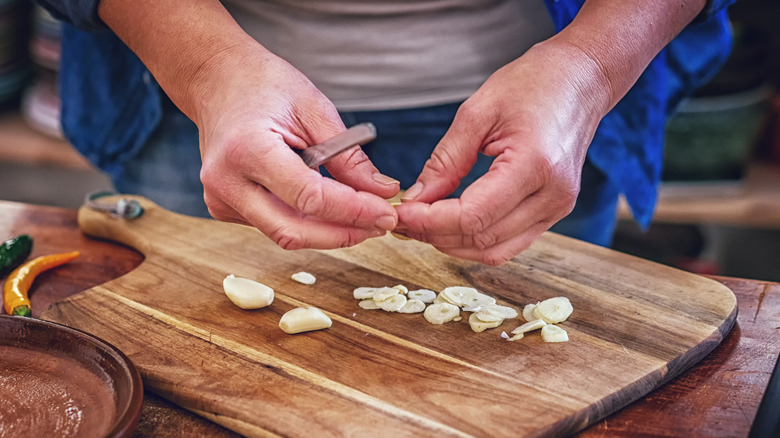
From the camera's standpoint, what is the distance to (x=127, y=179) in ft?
4.40

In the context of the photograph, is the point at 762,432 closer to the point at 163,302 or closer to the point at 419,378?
the point at 419,378

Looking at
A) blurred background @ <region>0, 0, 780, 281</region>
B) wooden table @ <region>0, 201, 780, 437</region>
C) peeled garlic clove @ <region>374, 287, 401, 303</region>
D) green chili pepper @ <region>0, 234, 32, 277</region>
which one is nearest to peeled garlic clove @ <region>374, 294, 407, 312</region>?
peeled garlic clove @ <region>374, 287, 401, 303</region>

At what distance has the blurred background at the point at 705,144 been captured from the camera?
194cm

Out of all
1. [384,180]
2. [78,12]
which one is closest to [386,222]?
[384,180]

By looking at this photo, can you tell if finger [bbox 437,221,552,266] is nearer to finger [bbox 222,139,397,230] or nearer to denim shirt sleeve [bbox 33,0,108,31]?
finger [bbox 222,139,397,230]

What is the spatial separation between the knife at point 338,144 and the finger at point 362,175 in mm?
52

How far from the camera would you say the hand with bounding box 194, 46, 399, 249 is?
784 millimetres

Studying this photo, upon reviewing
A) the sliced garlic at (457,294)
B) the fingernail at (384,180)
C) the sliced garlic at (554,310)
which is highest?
the fingernail at (384,180)

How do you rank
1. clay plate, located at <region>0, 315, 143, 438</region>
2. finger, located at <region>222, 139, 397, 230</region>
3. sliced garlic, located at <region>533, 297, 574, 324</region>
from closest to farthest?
clay plate, located at <region>0, 315, 143, 438</region>
finger, located at <region>222, 139, 397, 230</region>
sliced garlic, located at <region>533, 297, 574, 324</region>

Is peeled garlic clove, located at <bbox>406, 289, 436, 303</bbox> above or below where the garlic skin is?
above

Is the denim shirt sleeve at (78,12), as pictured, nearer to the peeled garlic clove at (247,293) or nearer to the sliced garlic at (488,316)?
the peeled garlic clove at (247,293)

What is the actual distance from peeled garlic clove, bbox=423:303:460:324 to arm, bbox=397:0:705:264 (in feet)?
0.20

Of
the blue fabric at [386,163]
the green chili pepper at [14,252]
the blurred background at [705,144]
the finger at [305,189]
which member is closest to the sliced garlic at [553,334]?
the finger at [305,189]

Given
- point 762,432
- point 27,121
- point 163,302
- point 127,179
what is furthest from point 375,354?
point 27,121
